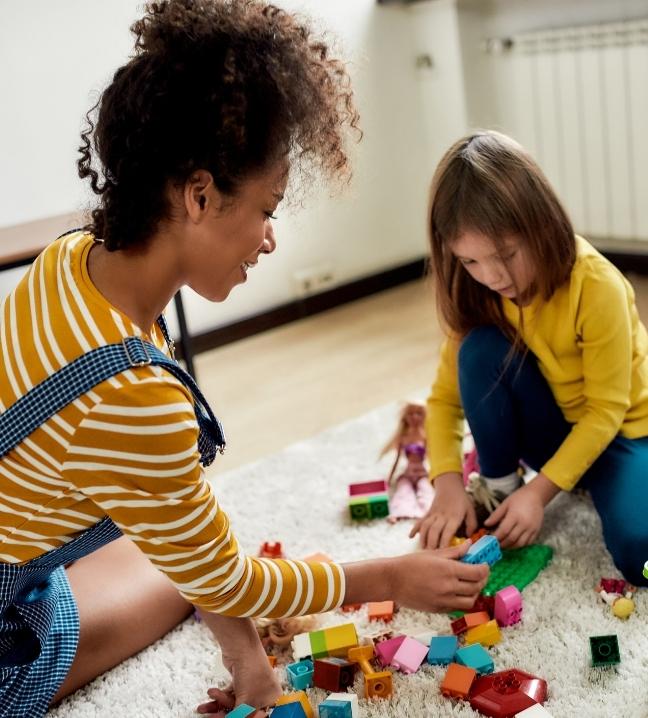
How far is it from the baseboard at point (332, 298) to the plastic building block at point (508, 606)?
1.36 meters

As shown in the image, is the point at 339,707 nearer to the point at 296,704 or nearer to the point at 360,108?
the point at 296,704

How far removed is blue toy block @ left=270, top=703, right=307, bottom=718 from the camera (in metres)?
1.02

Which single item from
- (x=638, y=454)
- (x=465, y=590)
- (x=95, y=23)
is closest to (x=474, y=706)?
(x=465, y=590)

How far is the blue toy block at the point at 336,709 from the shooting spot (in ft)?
3.36

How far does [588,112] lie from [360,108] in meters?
0.62

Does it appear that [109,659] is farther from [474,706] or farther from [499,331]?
[499,331]

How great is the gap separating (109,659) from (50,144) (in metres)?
1.36

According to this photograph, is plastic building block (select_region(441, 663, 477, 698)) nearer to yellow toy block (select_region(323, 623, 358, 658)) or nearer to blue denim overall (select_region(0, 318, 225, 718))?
yellow toy block (select_region(323, 623, 358, 658))

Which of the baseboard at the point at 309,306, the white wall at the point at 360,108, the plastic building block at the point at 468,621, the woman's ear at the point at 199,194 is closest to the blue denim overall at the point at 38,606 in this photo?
the woman's ear at the point at 199,194

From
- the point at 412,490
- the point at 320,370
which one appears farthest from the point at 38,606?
A: the point at 320,370

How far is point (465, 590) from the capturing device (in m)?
1.06

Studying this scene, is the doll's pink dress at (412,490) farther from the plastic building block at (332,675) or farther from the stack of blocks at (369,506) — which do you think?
the plastic building block at (332,675)

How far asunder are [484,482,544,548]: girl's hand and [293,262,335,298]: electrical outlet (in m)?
1.50

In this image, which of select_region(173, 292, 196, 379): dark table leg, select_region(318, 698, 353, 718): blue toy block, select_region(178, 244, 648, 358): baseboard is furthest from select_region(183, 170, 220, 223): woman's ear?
select_region(178, 244, 648, 358): baseboard
